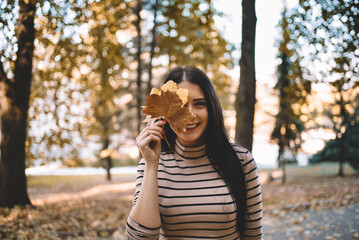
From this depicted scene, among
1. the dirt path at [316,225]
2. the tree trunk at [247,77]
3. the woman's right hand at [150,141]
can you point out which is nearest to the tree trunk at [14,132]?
the tree trunk at [247,77]

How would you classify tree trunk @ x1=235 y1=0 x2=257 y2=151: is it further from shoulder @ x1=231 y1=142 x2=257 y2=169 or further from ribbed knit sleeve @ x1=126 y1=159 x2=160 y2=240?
ribbed knit sleeve @ x1=126 y1=159 x2=160 y2=240

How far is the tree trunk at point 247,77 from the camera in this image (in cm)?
342

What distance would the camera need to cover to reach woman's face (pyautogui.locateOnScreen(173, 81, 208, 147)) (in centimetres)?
177

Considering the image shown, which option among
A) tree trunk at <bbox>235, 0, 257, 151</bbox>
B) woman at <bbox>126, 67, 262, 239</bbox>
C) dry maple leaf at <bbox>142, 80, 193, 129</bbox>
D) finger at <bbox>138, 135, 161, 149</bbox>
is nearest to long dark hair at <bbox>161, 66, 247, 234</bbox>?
woman at <bbox>126, 67, 262, 239</bbox>

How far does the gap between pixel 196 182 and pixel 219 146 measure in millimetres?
317

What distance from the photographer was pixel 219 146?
1.92m

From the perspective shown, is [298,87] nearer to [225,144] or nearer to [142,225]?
[225,144]

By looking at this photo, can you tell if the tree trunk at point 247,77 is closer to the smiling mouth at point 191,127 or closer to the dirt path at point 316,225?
the smiling mouth at point 191,127

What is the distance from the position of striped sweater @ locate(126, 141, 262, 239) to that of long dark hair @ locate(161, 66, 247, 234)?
→ 0.13 ft

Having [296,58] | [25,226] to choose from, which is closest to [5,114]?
[25,226]

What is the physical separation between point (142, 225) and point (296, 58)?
146 inches

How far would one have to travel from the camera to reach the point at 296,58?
4.19 m

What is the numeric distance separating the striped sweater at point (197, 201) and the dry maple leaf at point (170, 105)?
464mm

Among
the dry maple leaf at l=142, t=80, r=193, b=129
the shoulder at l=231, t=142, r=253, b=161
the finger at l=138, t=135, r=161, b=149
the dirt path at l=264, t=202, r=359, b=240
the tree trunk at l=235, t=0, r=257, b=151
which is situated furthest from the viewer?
the dirt path at l=264, t=202, r=359, b=240
